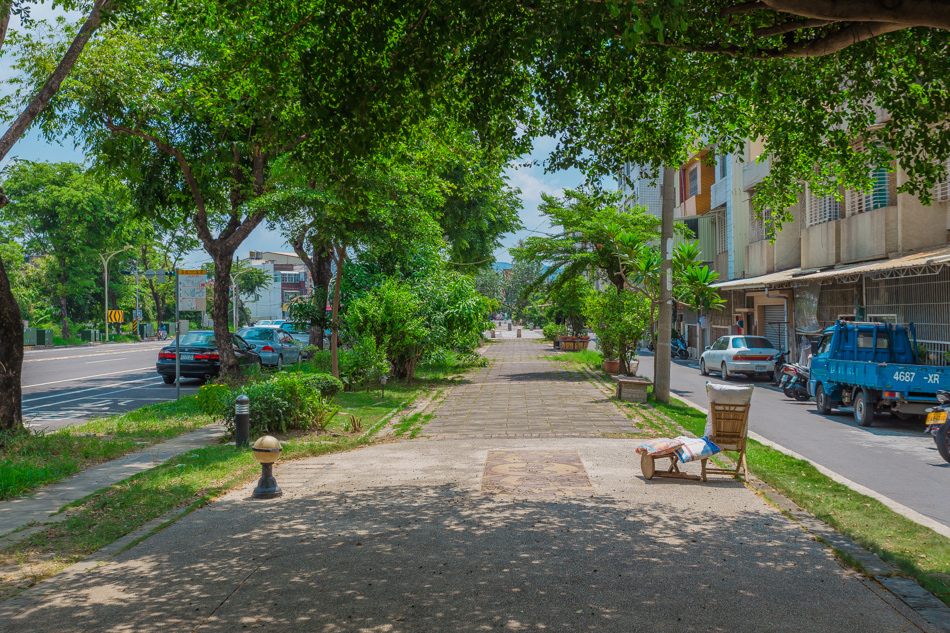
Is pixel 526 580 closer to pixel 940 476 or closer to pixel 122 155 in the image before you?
pixel 940 476

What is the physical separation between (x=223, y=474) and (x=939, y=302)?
16545mm

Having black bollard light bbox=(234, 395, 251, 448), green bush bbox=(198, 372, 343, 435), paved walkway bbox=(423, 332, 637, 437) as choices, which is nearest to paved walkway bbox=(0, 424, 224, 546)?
green bush bbox=(198, 372, 343, 435)

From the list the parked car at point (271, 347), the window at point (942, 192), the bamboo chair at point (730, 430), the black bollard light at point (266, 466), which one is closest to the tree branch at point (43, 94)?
the black bollard light at point (266, 466)

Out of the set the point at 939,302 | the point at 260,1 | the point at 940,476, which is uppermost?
the point at 260,1

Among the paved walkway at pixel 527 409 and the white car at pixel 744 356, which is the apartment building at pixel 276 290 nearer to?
the white car at pixel 744 356

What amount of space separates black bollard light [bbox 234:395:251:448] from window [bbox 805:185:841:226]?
1964 cm

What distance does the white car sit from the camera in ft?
79.2

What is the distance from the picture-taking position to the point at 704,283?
19.2 meters

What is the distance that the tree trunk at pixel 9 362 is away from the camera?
10.6 meters

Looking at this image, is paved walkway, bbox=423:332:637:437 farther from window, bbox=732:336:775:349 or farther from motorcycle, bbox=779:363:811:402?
window, bbox=732:336:775:349

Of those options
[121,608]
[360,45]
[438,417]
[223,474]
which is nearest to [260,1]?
[360,45]

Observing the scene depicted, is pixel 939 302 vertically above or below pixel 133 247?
below

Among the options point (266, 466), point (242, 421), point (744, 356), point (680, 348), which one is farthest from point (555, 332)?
point (266, 466)

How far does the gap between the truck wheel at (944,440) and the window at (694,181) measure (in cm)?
3127
